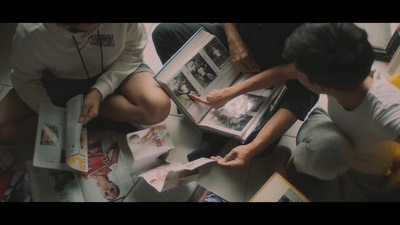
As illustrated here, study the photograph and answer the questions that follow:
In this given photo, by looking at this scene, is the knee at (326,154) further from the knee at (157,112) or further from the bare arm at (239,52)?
the knee at (157,112)

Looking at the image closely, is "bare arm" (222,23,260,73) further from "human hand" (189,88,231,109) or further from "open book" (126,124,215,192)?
"open book" (126,124,215,192)

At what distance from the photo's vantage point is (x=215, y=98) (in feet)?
3.60

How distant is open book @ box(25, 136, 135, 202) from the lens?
3.67 ft

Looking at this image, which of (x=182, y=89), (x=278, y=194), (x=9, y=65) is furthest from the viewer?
(x=9, y=65)

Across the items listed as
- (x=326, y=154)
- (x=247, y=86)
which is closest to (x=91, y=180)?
(x=247, y=86)

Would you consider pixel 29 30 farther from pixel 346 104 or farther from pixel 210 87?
pixel 346 104

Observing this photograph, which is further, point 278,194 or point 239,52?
point 239,52

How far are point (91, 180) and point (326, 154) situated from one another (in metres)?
0.75

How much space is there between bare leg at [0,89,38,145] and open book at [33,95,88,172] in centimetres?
14

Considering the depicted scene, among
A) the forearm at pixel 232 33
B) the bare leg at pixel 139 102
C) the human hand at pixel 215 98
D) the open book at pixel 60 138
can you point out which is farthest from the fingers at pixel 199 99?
the open book at pixel 60 138

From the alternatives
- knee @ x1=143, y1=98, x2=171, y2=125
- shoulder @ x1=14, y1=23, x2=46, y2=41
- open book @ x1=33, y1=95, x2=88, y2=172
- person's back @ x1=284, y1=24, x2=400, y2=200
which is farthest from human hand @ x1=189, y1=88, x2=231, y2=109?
shoulder @ x1=14, y1=23, x2=46, y2=41

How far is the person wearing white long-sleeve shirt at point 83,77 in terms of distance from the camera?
0.98m

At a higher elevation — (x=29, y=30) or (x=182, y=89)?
(x=29, y=30)
